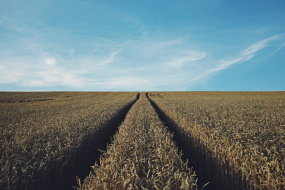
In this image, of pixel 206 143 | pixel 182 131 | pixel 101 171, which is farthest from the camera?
pixel 182 131

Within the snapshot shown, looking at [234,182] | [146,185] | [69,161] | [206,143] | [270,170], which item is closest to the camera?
[146,185]

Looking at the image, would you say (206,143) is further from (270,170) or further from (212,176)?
(270,170)

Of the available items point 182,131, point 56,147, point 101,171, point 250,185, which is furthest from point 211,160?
point 56,147

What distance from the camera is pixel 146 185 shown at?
2.53m

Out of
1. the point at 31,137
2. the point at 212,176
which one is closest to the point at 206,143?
the point at 212,176

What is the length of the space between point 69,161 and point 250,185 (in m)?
4.91

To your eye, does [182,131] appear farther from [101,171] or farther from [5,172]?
[5,172]

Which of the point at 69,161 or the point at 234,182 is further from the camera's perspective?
the point at 69,161

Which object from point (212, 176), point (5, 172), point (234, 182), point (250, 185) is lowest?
point (212, 176)

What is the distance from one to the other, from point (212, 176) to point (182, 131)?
3.09m

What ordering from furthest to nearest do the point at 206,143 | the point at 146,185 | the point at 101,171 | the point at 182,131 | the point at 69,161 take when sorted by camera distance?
1. the point at 182,131
2. the point at 206,143
3. the point at 69,161
4. the point at 101,171
5. the point at 146,185

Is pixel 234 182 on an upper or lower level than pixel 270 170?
lower

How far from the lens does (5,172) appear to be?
3.20m

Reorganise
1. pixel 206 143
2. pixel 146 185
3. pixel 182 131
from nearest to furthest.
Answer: pixel 146 185, pixel 206 143, pixel 182 131
